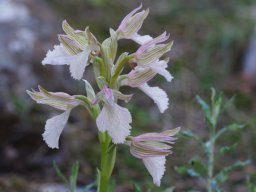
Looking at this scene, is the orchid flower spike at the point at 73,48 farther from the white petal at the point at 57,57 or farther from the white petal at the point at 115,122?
the white petal at the point at 115,122

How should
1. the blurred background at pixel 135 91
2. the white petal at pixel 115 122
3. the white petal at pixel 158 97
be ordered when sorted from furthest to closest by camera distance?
the blurred background at pixel 135 91 → the white petal at pixel 158 97 → the white petal at pixel 115 122

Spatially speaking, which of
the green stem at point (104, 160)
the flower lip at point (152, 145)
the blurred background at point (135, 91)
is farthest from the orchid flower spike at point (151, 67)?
the blurred background at point (135, 91)

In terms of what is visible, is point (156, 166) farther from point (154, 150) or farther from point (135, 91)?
point (135, 91)

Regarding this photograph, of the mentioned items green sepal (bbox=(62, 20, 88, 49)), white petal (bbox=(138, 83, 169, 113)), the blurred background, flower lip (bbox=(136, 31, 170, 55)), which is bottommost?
the blurred background

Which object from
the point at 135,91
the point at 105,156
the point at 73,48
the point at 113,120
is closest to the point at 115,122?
the point at 113,120

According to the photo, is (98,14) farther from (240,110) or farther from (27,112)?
(27,112)

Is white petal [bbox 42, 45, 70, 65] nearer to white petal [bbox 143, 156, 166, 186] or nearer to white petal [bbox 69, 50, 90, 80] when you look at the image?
white petal [bbox 69, 50, 90, 80]

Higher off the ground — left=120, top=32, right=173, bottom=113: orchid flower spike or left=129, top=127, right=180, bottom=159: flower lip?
left=120, top=32, right=173, bottom=113: orchid flower spike

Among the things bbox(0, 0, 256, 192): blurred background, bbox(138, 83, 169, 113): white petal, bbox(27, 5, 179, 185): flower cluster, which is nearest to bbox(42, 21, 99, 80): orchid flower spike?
bbox(27, 5, 179, 185): flower cluster
